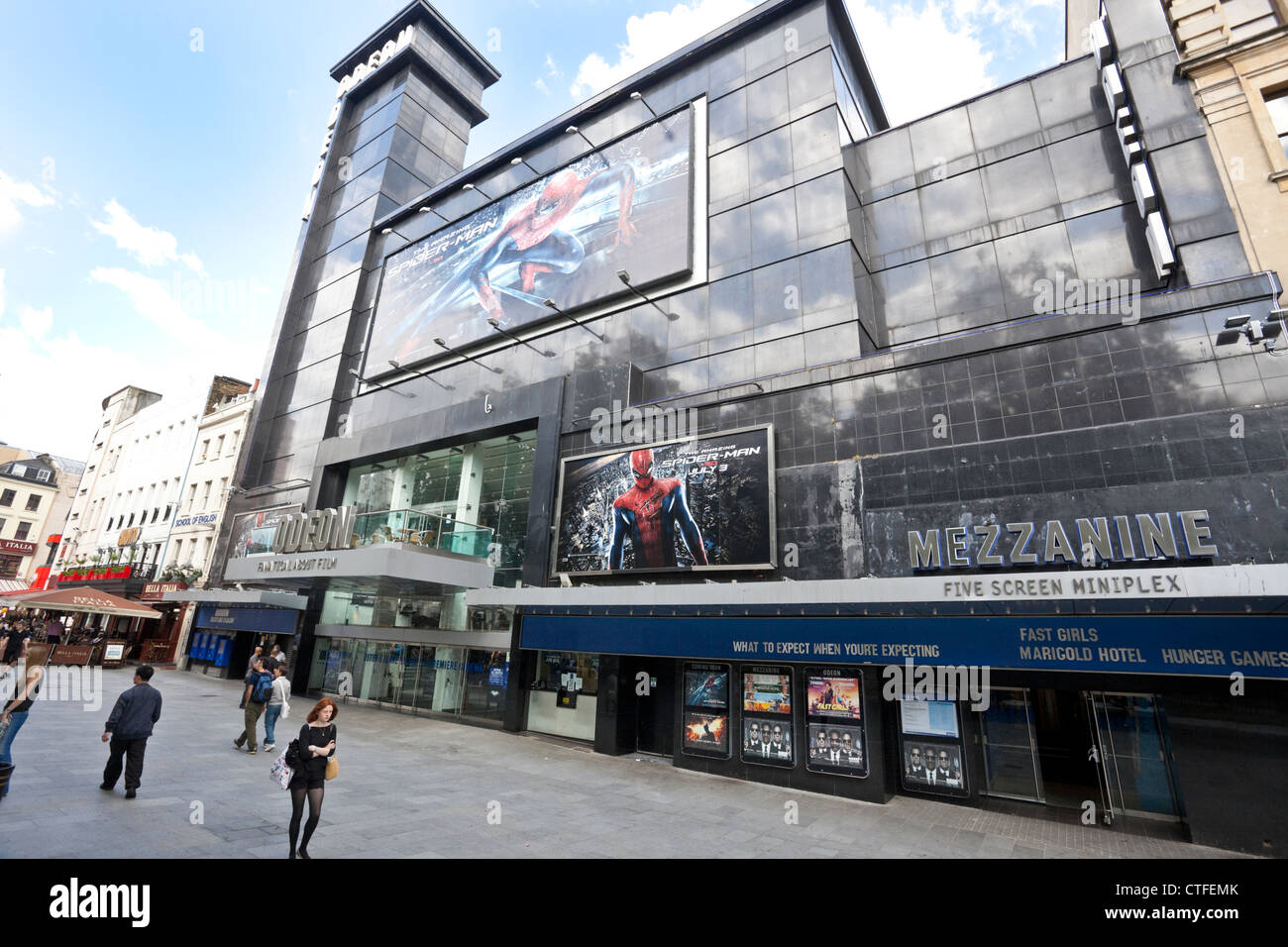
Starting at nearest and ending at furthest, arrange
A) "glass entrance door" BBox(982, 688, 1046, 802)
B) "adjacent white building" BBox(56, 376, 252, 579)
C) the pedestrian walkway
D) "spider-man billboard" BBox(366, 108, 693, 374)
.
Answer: the pedestrian walkway → "glass entrance door" BBox(982, 688, 1046, 802) → "spider-man billboard" BBox(366, 108, 693, 374) → "adjacent white building" BBox(56, 376, 252, 579)

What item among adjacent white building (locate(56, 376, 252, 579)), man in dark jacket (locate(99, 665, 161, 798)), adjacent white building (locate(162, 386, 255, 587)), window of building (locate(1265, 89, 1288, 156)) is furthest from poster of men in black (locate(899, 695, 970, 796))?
adjacent white building (locate(56, 376, 252, 579))

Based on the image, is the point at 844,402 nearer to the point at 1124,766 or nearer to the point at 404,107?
the point at 1124,766

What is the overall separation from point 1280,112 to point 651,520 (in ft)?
53.6

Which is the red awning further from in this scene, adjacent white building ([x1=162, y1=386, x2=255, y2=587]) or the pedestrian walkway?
the pedestrian walkway

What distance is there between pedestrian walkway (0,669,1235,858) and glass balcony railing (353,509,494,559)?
20.7 ft

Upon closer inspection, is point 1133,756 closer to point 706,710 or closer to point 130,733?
point 706,710

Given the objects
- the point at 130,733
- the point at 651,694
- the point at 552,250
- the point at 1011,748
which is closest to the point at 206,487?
the point at 552,250

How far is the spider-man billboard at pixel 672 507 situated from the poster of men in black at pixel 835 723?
9.16 feet

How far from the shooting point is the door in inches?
620

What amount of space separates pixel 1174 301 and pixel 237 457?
39944 mm

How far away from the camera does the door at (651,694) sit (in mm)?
15750

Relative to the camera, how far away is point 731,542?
1430cm
